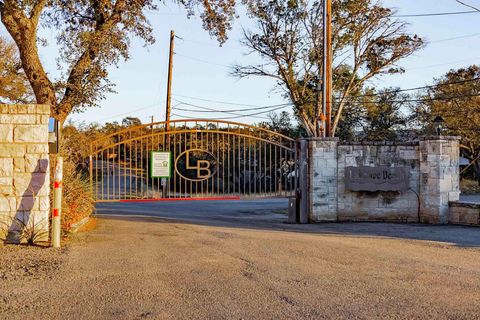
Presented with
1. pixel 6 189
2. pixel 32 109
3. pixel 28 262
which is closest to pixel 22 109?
pixel 32 109

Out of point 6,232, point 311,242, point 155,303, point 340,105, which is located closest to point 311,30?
point 340,105

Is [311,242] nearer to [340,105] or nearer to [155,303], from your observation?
[155,303]

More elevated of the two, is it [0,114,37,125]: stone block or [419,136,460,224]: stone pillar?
[0,114,37,125]: stone block

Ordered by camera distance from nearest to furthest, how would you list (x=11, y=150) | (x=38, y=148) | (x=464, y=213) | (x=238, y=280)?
1. (x=238, y=280)
2. (x=11, y=150)
3. (x=38, y=148)
4. (x=464, y=213)

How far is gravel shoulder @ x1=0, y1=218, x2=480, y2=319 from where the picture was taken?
18.9 feet

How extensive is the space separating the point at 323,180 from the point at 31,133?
29.0 ft

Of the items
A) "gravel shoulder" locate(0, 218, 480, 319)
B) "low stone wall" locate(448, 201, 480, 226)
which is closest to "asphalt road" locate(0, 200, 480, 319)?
"gravel shoulder" locate(0, 218, 480, 319)

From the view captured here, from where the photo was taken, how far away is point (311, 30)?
109ft

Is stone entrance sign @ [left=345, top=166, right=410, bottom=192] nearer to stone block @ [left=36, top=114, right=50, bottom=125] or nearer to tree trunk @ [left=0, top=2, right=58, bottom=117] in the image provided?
tree trunk @ [left=0, top=2, right=58, bottom=117]

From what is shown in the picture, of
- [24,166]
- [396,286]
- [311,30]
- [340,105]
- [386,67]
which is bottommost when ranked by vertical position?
[396,286]

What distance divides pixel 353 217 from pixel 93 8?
9.88 m

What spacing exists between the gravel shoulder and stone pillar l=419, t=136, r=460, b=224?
184 inches

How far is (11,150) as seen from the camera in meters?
10.2

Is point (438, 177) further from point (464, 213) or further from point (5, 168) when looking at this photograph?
point (5, 168)
